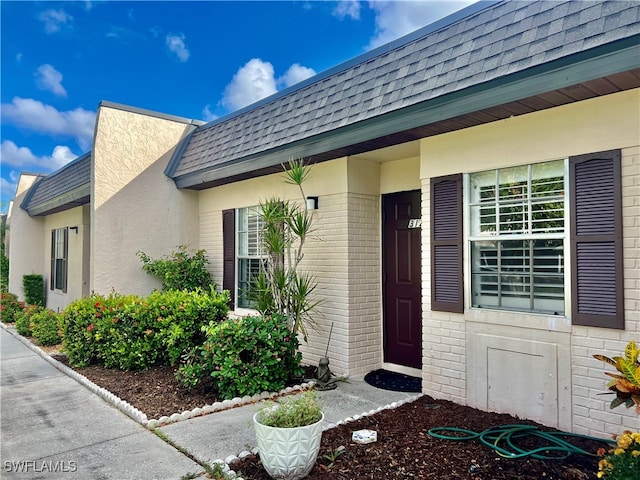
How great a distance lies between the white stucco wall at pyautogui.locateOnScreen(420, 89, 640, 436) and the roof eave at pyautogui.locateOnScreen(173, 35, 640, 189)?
1.57ft

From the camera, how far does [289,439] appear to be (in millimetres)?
2953

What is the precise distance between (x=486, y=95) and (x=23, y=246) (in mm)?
14460

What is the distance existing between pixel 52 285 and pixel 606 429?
13.6 metres

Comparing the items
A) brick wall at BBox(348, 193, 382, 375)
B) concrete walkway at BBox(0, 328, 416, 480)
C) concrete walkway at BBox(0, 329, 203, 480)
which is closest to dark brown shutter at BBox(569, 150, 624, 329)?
concrete walkway at BBox(0, 328, 416, 480)

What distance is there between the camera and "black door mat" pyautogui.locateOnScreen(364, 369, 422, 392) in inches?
210

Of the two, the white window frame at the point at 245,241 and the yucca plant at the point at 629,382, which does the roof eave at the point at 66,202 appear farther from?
the yucca plant at the point at 629,382

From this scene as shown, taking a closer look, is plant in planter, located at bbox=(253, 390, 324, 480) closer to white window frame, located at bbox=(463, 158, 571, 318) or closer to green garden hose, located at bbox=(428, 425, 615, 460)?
green garden hose, located at bbox=(428, 425, 615, 460)

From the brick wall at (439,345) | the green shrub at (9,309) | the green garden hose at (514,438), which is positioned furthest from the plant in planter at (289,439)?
the green shrub at (9,309)

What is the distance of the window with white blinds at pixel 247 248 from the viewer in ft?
24.4

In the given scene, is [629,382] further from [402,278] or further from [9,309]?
[9,309]

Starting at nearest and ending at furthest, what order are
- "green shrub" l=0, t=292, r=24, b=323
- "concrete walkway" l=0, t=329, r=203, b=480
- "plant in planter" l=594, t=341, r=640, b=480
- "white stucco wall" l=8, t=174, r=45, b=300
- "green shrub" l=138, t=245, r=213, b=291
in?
A: 1. "plant in planter" l=594, t=341, r=640, b=480
2. "concrete walkway" l=0, t=329, r=203, b=480
3. "green shrub" l=138, t=245, r=213, b=291
4. "green shrub" l=0, t=292, r=24, b=323
5. "white stucco wall" l=8, t=174, r=45, b=300

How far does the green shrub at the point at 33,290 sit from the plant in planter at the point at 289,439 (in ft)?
41.0

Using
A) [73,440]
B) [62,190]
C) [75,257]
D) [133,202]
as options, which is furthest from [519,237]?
[62,190]

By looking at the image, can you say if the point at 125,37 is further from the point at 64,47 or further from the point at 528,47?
the point at 528,47
